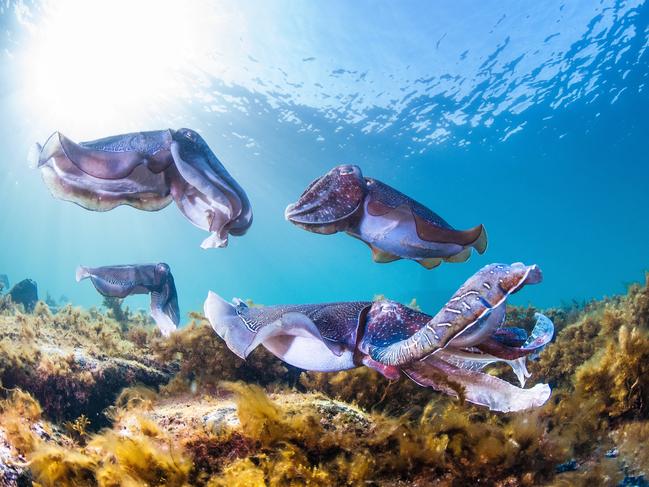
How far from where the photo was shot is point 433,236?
3211mm

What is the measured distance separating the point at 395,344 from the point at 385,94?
28.5 meters

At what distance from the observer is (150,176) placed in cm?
361

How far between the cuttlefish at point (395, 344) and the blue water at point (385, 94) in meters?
7.67

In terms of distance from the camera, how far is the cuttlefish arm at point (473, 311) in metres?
1.80

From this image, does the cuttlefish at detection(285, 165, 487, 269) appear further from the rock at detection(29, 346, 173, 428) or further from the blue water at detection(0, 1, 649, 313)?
the blue water at detection(0, 1, 649, 313)

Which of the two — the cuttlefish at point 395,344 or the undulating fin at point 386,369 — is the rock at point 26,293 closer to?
the cuttlefish at point 395,344

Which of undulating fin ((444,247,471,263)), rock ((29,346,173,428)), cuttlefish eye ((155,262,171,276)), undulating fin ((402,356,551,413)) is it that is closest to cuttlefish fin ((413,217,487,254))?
undulating fin ((444,247,471,263))

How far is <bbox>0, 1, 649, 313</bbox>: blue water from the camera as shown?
22.0 meters

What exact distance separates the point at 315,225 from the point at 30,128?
151 feet

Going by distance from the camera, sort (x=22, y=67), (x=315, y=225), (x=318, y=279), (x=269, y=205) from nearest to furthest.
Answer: (x=315, y=225) → (x=22, y=67) → (x=269, y=205) → (x=318, y=279)

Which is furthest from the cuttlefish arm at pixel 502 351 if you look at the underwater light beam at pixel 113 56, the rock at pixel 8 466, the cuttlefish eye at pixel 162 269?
the underwater light beam at pixel 113 56

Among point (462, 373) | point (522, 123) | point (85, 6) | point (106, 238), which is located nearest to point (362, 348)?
point (462, 373)

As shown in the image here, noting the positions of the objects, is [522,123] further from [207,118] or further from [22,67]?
[22,67]

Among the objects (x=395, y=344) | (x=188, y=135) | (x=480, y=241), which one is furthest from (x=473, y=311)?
(x=188, y=135)
